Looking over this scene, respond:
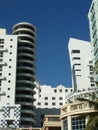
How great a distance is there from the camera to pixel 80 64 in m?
142

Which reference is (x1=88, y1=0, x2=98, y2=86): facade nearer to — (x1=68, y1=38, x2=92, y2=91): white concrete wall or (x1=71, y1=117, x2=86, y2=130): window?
(x1=68, y1=38, x2=92, y2=91): white concrete wall

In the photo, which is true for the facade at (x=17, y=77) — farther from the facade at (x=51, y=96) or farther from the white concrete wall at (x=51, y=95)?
the white concrete wall at (x=51, y=95)

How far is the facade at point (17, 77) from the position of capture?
11019 centimetres

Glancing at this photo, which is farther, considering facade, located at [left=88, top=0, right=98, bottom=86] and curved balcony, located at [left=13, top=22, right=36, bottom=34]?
curved balcony, located at [left=13, top=22, right=36, bottom=34]

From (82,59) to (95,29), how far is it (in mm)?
44221

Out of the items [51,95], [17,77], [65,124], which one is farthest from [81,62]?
[65,124]

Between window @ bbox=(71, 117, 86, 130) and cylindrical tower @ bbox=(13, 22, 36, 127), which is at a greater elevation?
cylindrical tower @ bbox=(13, 22, 36, 127)

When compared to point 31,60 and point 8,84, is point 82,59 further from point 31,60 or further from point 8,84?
point 8,84

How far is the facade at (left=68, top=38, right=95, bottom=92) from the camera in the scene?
452ft

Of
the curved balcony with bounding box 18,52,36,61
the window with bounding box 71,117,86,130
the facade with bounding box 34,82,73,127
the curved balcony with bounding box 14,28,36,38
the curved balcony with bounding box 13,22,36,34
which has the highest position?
the curved balcony with bounding box 13,22,36,34

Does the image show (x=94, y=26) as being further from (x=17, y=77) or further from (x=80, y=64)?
(x=80, y=64)

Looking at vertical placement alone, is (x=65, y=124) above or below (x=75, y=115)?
below

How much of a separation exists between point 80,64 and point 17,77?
3303cm

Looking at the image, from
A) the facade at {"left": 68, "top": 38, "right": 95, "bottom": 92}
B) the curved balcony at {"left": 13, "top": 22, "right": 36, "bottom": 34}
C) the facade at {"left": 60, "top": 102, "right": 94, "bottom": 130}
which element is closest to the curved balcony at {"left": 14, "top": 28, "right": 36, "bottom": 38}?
the curved balcony at {"left": 13, "top": 22, "right": 36, "bottom": 34}
